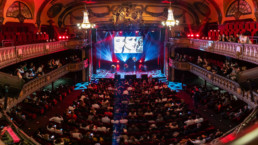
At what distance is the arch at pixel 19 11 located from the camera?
19.4 m

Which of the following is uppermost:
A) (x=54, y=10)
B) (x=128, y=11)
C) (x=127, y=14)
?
(x=128, y=11)

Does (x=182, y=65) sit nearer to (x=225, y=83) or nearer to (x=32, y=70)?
(x=225, y=83)

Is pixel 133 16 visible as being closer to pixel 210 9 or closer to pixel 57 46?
pixel 210 9

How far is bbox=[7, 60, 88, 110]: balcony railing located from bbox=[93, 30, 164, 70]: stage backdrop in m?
5.27

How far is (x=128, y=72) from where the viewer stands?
1244 inches

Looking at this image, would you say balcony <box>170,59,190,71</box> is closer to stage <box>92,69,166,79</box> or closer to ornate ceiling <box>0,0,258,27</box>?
stage <box>92,69,166,79</box>

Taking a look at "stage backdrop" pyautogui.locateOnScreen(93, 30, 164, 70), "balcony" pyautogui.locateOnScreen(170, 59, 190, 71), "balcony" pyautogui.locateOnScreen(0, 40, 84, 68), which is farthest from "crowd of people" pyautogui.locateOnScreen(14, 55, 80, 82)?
"balcony" pyautogui.locateOnScreen(170, 59, 190, 71)

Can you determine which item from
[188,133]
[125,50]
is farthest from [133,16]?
[188,133]

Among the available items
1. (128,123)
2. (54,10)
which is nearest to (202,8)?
(54,10)

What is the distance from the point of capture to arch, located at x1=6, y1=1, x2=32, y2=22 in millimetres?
19375

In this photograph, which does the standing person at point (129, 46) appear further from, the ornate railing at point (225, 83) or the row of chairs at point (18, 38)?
the row of chairs at point (18, 38)

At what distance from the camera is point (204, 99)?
759 inches

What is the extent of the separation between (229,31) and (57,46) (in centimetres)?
1521

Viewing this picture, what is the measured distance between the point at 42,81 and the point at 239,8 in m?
18.1
